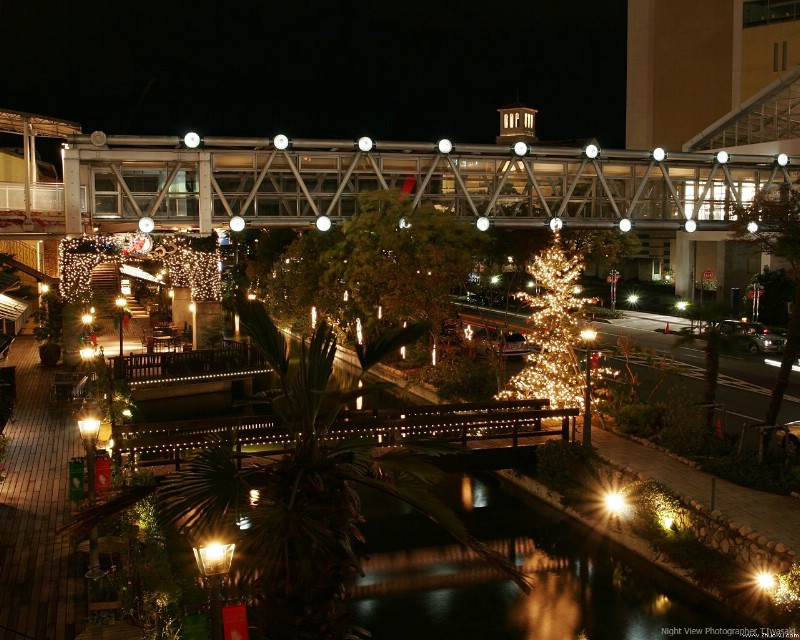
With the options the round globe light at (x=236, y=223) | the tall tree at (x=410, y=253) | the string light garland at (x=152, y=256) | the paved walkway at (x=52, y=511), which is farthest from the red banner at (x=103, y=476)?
the string light garland at (x=152, y=256)

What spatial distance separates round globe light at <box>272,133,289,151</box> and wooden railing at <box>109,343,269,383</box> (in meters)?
8.28

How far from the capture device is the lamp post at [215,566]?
731cm

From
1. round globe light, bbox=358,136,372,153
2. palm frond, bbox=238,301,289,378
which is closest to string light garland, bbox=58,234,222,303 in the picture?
round globe light, bbox=358,136,372,153

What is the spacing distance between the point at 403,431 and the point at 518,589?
4873mm

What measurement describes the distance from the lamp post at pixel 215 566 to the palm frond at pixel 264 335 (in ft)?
5.14

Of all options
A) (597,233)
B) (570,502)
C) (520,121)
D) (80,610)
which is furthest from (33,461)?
(520,121)

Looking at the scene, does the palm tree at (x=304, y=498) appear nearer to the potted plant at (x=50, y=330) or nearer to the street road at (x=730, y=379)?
the street road at (x=730, y=379)

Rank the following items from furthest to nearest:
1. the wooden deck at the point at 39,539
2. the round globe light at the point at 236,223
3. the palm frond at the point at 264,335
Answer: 1. the round globe light at the point at 236,223
2. the wooden deck at the point at 39,539
3. the palm frond at the point at 264,335

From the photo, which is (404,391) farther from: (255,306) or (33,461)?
(255,306)

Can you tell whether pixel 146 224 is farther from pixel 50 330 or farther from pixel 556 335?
pixel 50 330

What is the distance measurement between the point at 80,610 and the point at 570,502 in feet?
35.0

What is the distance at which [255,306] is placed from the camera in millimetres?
8008

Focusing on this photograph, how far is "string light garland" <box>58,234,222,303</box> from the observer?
29469mm

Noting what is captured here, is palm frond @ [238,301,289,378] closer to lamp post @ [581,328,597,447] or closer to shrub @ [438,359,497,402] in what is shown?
lamp post @ [581,328,597,447]
